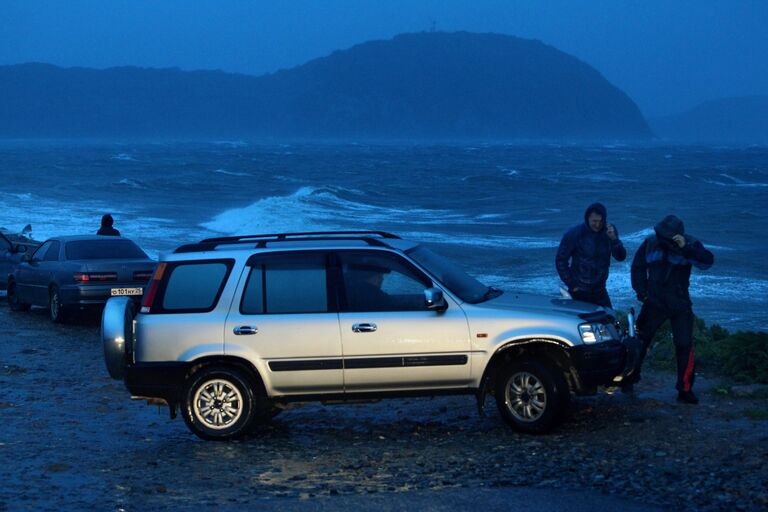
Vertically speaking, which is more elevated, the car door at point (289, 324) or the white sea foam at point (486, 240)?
the white sea foam at point (486, 240)

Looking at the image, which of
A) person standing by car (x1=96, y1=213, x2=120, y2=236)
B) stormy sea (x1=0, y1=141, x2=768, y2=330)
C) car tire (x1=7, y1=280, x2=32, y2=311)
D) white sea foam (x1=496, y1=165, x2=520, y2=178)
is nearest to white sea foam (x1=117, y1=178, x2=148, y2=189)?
stormy sea (x1=0, y1=141, x2=768, y2=330)

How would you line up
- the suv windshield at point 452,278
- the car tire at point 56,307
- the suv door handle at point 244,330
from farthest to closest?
the car tire at point 56,307, the suv windshield at point 452,278, the suv door handle at point 244,330

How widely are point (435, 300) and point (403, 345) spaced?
0.43 metres

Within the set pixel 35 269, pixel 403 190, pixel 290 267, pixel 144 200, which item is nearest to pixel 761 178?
pixel 403 190

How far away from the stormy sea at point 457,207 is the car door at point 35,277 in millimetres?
11469

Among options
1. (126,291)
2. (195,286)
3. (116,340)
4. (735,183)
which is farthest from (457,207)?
(116,340)

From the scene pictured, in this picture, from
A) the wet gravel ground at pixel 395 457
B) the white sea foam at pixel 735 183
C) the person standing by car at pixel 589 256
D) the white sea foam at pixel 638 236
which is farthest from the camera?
the white sea foam at pixel 735 183

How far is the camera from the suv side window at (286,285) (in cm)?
857

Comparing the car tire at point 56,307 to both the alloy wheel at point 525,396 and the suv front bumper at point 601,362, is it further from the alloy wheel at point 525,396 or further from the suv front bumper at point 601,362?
the suv front bumper at point 601,362

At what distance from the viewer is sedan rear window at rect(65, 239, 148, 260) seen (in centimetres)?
1647

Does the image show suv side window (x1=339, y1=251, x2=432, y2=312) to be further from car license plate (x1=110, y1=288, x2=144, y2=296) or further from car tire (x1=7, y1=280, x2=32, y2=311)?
car tire (x1=7, y1=280, x2=32, y2=311)

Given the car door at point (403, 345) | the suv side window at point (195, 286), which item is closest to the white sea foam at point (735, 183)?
the car door at point (403, 345)

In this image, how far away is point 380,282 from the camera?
8.62 meters

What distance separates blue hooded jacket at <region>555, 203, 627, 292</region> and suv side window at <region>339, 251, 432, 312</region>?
6.46 ft
